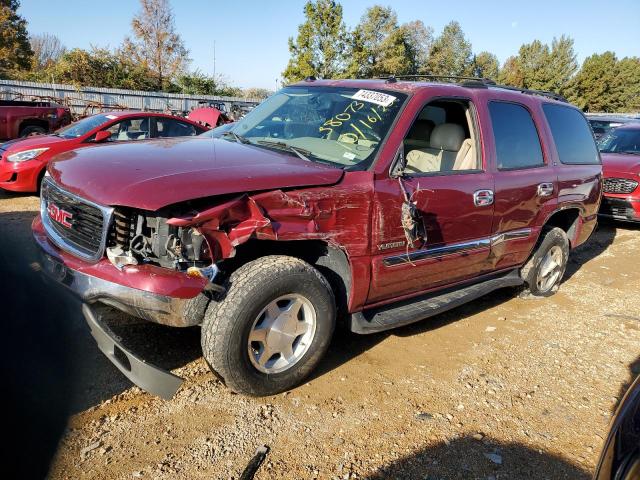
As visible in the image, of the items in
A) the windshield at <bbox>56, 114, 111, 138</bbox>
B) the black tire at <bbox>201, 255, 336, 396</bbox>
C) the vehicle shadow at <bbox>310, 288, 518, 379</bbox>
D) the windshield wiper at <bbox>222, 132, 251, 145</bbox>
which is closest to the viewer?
the black tire at <bbox>201, 255, 336, 396</bbox>

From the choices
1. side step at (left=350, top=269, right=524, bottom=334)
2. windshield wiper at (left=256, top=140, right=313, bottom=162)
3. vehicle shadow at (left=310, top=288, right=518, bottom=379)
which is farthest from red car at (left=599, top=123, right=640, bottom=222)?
windshield wiper at (left=256, top=140, right=313, bottom=162)

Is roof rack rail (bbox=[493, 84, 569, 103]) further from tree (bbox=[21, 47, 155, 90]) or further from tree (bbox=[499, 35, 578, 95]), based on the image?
tree (bbox=[499, 35, 578, 95])

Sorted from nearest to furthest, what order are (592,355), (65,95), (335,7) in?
1. (592,355)
2. (65,95)
3. (335,7)

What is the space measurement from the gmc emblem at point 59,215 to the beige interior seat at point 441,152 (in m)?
2.49

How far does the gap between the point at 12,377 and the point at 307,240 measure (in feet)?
5.39

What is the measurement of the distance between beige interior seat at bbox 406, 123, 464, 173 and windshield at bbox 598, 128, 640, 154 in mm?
6672

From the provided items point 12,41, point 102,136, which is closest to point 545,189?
point 102,136

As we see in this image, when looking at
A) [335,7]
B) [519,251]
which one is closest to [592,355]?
[519,251]

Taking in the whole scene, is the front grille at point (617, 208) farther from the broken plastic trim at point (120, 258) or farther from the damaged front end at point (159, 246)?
the broken plastic trim at point (120, 258)

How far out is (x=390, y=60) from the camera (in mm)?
40469

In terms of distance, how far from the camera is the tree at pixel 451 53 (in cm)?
5262

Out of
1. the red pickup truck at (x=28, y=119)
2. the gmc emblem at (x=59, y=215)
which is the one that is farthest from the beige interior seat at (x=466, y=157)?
the red pickup truck at (x=28, y=119)

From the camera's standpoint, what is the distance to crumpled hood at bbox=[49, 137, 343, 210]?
95.7 inches

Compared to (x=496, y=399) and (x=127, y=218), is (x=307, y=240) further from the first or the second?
(x=496, y=399)
